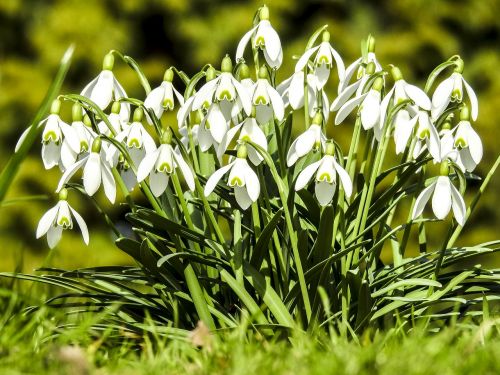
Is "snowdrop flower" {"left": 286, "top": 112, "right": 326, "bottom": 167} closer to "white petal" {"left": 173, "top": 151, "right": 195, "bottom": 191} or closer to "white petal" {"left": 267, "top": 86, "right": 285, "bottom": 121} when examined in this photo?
"white petal" {"left": 267, "top": 86, "right": 285, "bottom": 121}

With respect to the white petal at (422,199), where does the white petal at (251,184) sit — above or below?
above

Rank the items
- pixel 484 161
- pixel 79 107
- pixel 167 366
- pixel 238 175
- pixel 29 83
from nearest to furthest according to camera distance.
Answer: pixel 167 366 < pixel 238 175 < pixel 79 107 < pixel 29 83 < pixel 484 161

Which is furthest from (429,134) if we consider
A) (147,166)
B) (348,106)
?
(147,166)

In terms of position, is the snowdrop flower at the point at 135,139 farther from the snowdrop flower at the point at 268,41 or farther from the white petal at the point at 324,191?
the white petal at the point at 324,191

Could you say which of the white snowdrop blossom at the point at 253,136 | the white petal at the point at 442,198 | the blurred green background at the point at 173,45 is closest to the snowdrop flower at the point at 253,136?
the white snowdrop blossom at the point at 253,136

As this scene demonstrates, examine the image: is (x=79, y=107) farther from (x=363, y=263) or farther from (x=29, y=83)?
(x=29, y=83)

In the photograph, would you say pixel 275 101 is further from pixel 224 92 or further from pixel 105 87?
pixel 105 87

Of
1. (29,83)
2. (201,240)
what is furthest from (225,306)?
(29,83)
